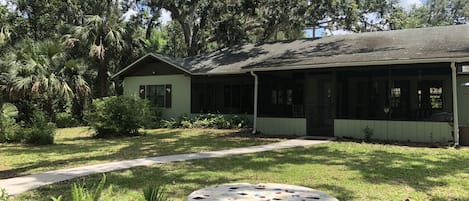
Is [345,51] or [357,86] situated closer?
[357,86]

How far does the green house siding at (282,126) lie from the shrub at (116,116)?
4.71 meters

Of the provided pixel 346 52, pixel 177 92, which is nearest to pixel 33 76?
pixel 177 92

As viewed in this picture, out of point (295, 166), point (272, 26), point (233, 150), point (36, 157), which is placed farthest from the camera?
point (272, 26)

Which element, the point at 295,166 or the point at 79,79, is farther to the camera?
the point at 79,79

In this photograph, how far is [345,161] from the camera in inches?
361

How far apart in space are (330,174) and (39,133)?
387 inches

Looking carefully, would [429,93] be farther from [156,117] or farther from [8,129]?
[8,129]

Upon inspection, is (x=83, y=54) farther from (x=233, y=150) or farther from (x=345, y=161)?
(x=345, y=161)

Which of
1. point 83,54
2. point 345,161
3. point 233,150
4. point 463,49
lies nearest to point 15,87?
point 83,54

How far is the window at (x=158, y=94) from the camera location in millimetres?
21234

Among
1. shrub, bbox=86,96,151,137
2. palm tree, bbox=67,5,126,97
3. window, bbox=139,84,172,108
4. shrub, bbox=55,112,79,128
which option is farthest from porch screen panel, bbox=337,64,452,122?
shrub, bbox=55,112,79,128

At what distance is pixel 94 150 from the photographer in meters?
11.4

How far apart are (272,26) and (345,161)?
18.4 m

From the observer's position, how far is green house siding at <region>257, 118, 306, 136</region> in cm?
1503
